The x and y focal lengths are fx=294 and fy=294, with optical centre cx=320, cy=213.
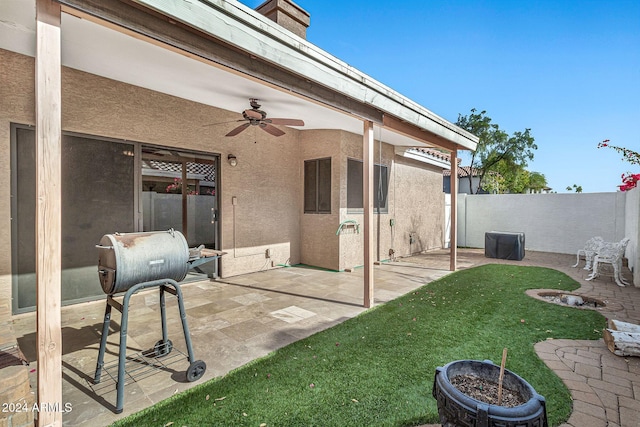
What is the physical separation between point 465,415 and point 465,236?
11966 millimetres

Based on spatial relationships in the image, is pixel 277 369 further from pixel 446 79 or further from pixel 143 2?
pixel 446 79

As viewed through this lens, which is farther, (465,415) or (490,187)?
(490,187)

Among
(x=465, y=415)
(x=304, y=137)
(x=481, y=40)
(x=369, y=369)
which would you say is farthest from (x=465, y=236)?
(x=465, y=415)

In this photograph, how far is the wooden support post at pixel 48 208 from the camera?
5.67ft

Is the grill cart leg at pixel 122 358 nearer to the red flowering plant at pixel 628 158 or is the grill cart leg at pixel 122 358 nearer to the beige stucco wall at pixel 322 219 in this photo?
the beige stucco wall at pixel 322 219

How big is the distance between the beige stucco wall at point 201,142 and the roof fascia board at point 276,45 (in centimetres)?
330

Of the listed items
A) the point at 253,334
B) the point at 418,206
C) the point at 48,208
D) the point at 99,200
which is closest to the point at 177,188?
the point at 99,200

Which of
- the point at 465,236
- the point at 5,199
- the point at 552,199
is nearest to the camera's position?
the point at 5,199

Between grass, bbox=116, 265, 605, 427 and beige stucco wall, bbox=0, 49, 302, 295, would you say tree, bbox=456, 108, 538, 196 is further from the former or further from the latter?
grass, bbox=116, 265, 605, 427

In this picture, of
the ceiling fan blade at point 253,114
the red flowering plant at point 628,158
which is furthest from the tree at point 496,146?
the ceiling fan blade at point 253,114

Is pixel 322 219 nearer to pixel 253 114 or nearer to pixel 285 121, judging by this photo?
pixel 285 121

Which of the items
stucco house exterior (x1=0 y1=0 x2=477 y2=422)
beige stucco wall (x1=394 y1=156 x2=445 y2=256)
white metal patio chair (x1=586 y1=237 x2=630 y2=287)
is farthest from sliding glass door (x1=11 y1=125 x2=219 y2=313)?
white metal patio chair (x1=586 y1=237 x2=630 y2=287)

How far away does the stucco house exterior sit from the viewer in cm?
203

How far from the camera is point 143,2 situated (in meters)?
1.92
